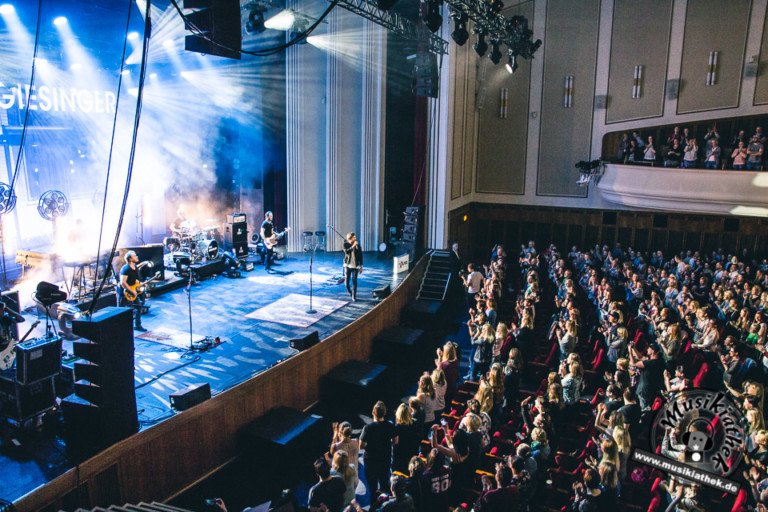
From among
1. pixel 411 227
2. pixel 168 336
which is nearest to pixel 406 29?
pixel 411 227

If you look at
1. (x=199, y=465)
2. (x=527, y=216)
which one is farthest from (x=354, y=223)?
(x=199, y=465)

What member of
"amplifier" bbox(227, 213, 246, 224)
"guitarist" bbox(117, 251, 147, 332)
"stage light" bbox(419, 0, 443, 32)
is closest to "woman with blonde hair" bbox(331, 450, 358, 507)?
"guitarist" bbox(117, 251, 147, 332)

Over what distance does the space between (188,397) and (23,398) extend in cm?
166

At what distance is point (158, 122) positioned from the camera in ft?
50.3

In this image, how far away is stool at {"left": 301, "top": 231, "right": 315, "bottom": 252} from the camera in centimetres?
1378

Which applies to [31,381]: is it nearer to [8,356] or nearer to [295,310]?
[8,356]

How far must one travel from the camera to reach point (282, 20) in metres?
12.6

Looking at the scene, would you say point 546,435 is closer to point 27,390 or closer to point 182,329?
point 27,390

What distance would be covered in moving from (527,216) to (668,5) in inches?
246

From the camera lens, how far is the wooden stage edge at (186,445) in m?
5.54

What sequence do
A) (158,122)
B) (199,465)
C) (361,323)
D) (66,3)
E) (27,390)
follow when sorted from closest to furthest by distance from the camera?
(27,390) < (199,465) < (361,323) < (66,3) < (158,122)

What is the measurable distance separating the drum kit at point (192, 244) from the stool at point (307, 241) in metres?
2.02

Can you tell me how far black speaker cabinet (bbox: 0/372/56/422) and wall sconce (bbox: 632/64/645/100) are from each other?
14.4 m

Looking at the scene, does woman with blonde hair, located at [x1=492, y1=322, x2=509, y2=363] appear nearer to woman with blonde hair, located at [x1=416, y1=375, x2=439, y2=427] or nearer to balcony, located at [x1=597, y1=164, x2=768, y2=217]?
woman with blonde hair, located at [x1=416, y1=375, x2=439, y2=427]
